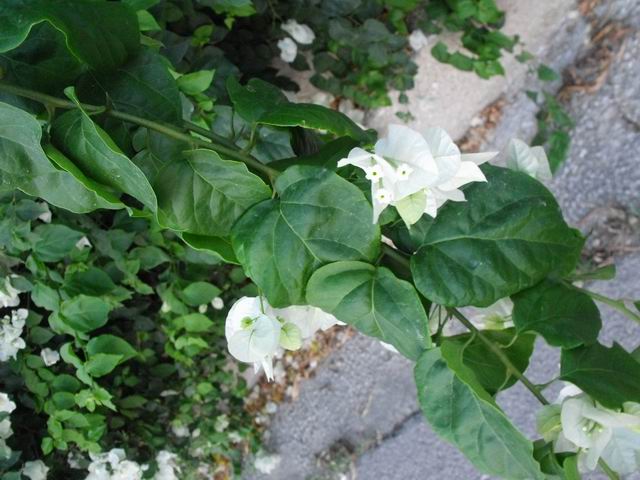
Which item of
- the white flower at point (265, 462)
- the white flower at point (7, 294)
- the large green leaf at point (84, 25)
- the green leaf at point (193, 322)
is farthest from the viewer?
the white flower at point (265, 462)

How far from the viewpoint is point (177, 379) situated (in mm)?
1338

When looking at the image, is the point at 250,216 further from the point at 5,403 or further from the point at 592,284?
the point at 592,284

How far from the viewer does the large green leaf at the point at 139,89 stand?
1.81ft

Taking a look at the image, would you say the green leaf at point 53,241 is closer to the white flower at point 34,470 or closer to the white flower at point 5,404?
the white flower at point 5,404

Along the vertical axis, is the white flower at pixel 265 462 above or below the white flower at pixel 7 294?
below

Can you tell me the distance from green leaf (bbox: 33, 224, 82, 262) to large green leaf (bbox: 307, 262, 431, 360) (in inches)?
22.6

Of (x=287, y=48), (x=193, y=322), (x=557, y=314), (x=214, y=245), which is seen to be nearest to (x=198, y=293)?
(x=193, y=322)

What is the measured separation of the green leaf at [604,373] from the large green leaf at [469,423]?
0.26 feet

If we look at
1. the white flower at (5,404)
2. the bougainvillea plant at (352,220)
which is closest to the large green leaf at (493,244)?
the bougainvillea plant at (352,220)

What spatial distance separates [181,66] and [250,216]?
0.66 meters

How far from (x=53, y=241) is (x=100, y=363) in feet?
0.63

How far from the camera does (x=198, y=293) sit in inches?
45.1

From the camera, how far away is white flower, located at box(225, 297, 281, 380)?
55 centimetres

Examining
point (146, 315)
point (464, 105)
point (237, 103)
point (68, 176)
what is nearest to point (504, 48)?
point (464, 105)
